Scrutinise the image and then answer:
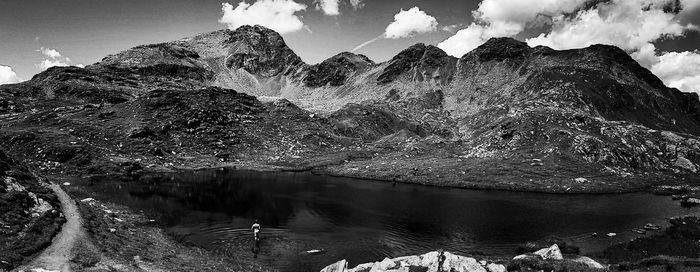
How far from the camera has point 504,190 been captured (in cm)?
11488

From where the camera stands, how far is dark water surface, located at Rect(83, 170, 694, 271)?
5238cm

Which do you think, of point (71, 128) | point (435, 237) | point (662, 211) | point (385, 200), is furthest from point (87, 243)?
point (71, 128)

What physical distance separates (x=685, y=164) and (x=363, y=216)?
148 m

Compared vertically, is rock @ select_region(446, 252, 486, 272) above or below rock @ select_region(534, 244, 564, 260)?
above

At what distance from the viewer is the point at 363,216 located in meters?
72.1

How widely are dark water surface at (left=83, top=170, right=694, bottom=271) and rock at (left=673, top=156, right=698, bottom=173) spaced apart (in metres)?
59.2

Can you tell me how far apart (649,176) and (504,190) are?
61.1m

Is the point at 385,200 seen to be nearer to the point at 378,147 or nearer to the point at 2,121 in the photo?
the point at 378,147

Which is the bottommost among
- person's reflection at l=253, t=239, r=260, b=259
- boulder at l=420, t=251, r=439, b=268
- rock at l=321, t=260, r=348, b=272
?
person's reflection at l=253, t=239, r=260, b=259

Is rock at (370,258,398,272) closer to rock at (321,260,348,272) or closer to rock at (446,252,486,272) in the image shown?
rock at (321,260,348,272)

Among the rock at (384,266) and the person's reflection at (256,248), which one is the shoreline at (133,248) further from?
the rock at (384,266)

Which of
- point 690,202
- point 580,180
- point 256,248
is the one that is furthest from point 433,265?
point 580,180

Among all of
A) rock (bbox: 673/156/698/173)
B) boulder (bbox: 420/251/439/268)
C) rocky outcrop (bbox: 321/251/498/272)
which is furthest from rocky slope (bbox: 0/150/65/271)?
rock (bbox: 673/156/698/173)

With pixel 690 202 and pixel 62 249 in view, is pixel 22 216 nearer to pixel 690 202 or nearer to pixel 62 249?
pixel 62 249
